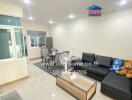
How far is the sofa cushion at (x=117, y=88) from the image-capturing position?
6.47 ft

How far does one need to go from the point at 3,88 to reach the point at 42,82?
124 centimetres

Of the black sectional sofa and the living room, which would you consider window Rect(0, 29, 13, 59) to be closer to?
the living room

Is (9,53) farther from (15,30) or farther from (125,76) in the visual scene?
(125,76)

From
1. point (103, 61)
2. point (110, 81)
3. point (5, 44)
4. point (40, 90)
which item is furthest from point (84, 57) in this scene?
point (5, 44)

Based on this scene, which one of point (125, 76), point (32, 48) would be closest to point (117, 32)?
point (125, 76)

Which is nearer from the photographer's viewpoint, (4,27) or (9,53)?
(4,27)

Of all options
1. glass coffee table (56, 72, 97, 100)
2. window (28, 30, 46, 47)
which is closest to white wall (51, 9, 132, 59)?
glass coffee table (56, 72, 97, 100)

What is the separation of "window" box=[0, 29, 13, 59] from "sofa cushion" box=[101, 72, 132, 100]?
3.37 m

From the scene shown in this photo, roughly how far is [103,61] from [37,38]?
5234 millimetres

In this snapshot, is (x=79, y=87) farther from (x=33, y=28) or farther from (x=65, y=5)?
(x=33, y=28)

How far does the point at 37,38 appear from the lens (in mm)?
6617

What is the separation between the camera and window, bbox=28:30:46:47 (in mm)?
6271

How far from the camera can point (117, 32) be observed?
10.9ft

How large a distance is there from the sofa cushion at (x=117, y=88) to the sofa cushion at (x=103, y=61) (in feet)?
3.10
